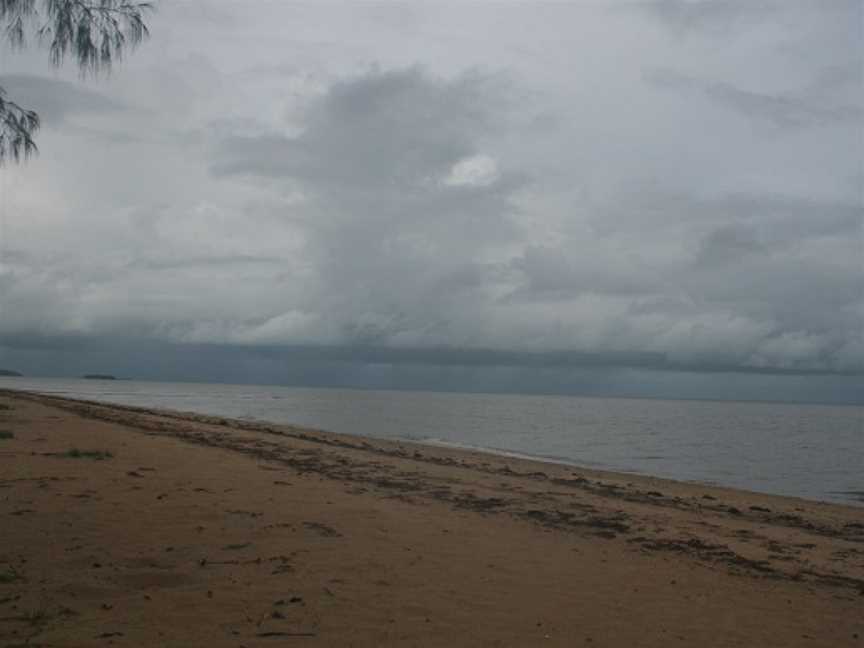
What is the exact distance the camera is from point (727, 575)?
975 cm

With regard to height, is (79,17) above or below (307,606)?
above

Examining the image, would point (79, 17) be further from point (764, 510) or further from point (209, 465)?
point (764, 510)

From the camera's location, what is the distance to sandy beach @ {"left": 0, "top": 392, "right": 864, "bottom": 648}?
641 centimetres

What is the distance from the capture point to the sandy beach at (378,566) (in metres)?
6.41

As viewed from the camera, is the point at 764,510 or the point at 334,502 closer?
the point at 334,502

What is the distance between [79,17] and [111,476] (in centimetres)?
919

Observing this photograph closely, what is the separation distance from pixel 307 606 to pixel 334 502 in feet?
20.9

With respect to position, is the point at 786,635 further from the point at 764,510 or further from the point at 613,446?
the point at 613,446

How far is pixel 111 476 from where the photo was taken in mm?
14289

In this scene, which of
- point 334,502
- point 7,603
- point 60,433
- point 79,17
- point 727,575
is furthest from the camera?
point 60,433

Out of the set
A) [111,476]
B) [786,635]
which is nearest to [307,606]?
[786,635]

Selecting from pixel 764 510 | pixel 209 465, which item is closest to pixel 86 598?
pixel 209 465

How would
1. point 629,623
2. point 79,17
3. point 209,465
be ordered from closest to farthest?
point 629,623 → point 79,17 → point 209,465

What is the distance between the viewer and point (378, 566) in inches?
335
